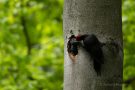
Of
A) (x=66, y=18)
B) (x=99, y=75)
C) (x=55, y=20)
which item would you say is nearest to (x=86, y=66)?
(x=99, y=75)

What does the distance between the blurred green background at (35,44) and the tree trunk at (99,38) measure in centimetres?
169

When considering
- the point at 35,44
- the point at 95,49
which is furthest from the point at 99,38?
the point at 35,44

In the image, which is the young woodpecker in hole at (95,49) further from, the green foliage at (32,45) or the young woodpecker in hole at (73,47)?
the green foliage at (32,45)

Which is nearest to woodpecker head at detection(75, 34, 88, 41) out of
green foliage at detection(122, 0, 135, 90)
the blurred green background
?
the blurred green background

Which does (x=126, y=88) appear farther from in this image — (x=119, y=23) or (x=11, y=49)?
(x=119, y=23)

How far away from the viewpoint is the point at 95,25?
1213mm

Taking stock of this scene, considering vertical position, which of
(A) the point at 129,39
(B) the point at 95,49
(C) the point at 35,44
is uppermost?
(B) the point at 95,49

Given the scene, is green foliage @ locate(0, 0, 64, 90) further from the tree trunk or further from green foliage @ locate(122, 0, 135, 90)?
the tree trunk

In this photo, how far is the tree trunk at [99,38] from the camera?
121 centimetres

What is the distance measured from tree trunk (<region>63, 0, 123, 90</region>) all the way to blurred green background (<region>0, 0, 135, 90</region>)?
1.69 m

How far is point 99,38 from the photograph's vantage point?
123 centimetres

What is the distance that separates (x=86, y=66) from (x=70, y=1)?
24 centimetres

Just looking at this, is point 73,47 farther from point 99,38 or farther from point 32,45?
point 32,45

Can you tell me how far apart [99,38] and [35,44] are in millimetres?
3728
